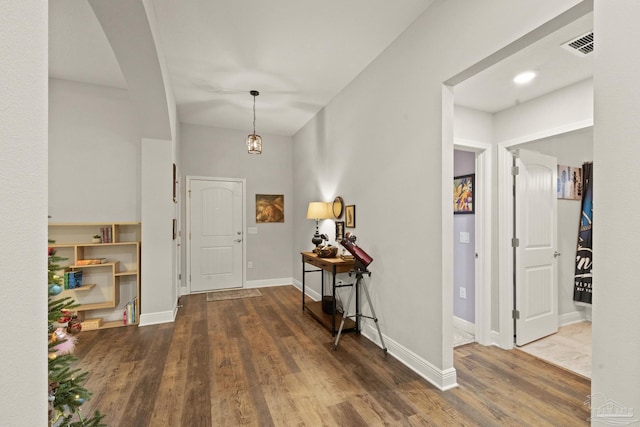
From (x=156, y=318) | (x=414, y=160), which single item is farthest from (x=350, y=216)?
(x=156, y=318)

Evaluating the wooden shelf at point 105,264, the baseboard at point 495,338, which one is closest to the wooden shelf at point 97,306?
the wooden shelf at point 105,264

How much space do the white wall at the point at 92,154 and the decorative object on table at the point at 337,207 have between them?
8.47 feet

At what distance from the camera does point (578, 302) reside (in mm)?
3812

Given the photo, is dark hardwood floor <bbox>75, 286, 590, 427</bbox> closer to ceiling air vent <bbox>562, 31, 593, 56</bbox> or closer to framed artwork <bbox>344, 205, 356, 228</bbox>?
framed artwork <bbox>344, 205, 356, 228</bbox>

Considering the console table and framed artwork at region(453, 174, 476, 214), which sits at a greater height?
framed artwork at region(453, 174, 476, 214)

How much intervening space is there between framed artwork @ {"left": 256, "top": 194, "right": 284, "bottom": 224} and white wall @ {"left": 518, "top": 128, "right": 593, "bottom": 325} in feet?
13.7

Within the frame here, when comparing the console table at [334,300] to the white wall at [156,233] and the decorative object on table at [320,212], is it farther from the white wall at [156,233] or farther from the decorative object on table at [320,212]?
the white wall at [156,233]

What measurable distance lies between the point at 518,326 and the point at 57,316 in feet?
12.2

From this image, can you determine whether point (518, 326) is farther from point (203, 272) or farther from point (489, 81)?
point (203, 272)

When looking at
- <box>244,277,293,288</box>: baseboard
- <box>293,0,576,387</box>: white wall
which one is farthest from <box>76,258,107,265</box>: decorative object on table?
<box>293,0,576,387</box>: white wall

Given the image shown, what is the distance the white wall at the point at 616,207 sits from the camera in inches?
46.0

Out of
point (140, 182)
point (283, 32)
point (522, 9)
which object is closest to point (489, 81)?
point (522, 9)

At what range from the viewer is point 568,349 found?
9.87 feet
